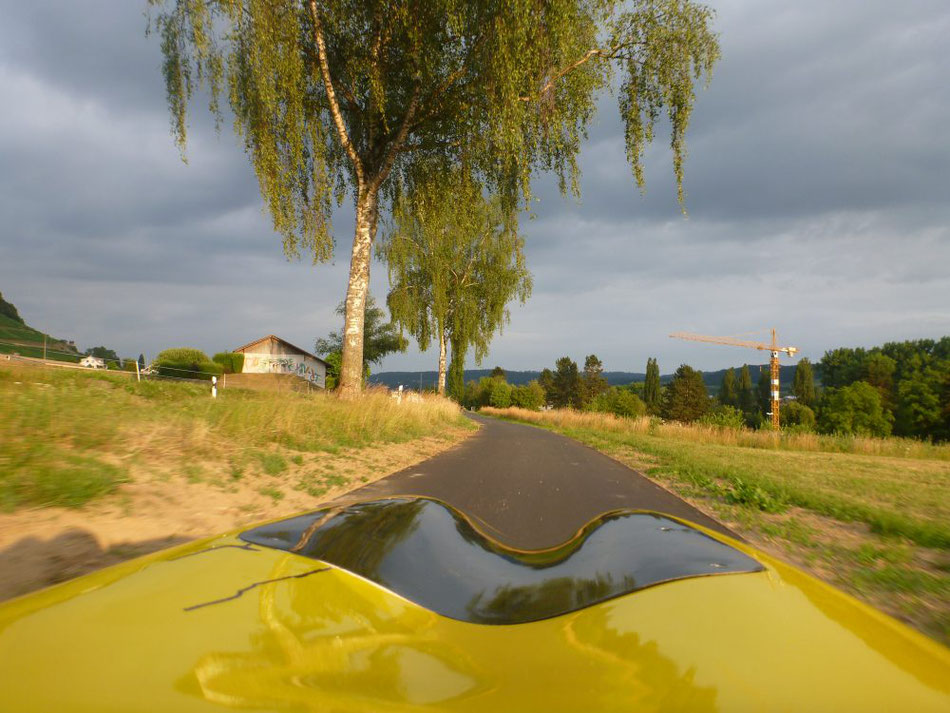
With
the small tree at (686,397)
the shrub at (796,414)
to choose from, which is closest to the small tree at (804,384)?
the shrub at (796,414)

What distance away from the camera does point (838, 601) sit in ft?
3.09

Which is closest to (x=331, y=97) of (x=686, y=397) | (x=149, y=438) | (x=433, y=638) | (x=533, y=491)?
(x=149, y=438)

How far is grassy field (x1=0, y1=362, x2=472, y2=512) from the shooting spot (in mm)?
4191

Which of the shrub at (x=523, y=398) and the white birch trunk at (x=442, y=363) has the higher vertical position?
the white birch trunk at (x=442, y=363)

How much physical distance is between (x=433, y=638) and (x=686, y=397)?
99.0 meters

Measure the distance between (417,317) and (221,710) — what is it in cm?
2946

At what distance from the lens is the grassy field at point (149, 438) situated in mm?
4191

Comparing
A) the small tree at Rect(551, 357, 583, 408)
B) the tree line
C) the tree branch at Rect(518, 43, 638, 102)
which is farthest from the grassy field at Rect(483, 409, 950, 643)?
the small tree at Rect(551, 357, 583, 408)

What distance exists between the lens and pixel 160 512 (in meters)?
4.27

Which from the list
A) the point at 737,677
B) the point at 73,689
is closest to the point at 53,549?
the point at 73,689

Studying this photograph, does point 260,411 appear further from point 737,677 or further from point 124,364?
point 124,364

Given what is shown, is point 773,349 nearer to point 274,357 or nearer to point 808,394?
point 808,394

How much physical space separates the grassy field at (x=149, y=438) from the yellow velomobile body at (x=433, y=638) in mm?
4066

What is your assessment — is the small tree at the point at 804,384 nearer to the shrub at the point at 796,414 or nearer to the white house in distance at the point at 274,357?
the shrub at the point at 796,414
